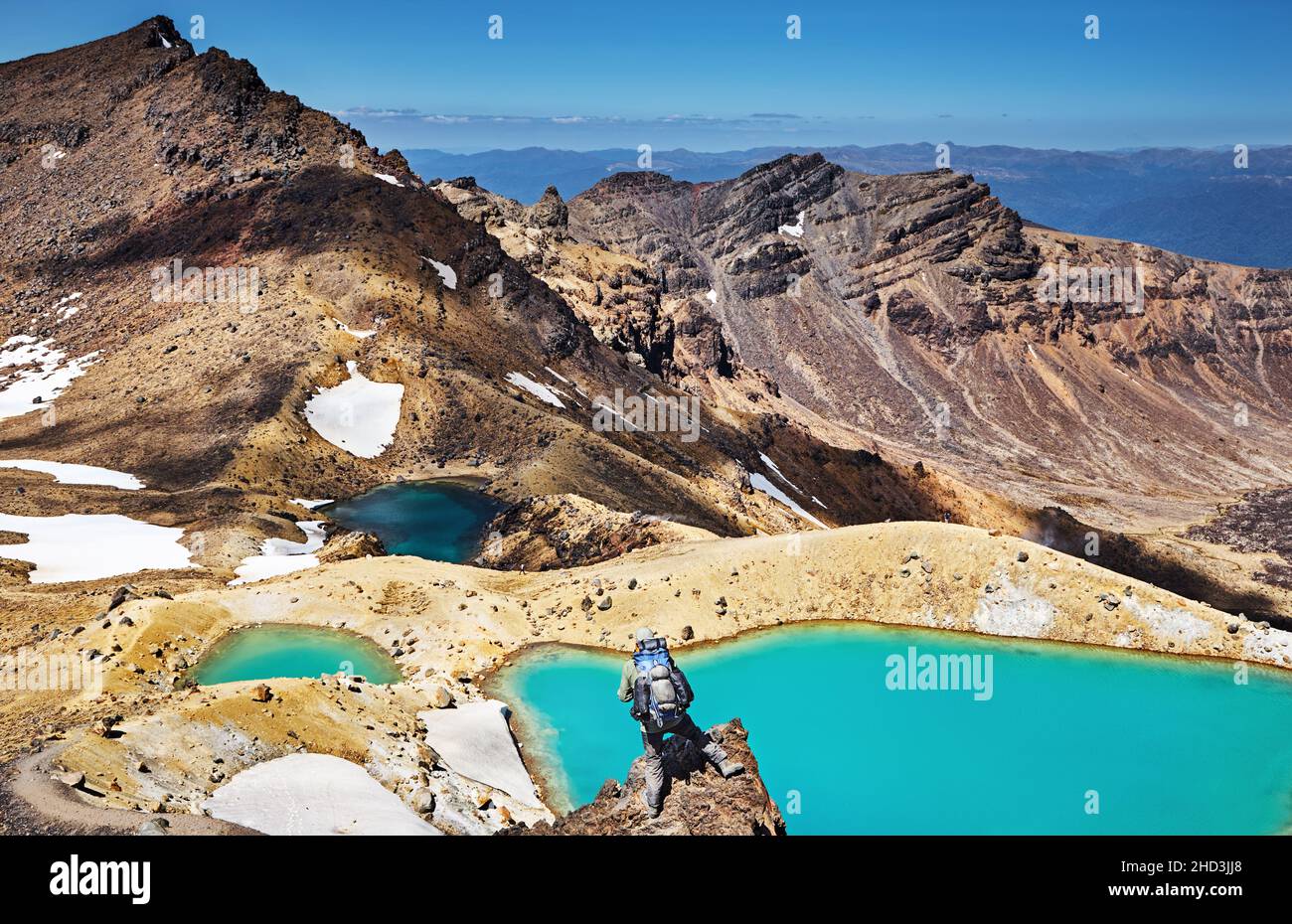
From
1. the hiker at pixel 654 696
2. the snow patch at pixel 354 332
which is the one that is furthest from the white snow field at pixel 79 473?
the hiker at pixel 654 696

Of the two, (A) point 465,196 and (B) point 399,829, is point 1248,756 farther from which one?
(A) point 465,196

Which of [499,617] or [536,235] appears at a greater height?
[536,235]

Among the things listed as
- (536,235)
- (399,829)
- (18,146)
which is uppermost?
(18,146)

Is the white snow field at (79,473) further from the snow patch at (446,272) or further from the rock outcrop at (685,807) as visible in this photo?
the rock outcrop at (685,807)

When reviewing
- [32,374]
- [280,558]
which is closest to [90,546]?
[280,558]

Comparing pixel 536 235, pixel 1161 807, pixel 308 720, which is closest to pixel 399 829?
pixel 308 720
